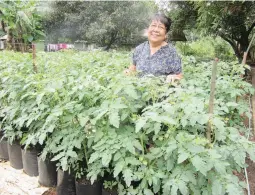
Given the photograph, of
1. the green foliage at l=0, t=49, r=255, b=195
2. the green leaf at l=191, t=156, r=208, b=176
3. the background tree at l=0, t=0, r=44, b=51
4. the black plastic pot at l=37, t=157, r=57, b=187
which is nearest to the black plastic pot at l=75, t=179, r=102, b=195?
the green foliage at l=0, t=49, r=255, b=195

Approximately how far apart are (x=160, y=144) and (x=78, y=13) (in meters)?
17.5

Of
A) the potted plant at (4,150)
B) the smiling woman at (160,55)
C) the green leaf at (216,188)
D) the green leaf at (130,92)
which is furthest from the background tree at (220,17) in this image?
the green leaf at (216,188)

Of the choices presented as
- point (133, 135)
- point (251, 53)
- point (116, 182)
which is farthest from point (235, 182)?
point (251, 53)

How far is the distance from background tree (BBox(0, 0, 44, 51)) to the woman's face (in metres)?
5.91

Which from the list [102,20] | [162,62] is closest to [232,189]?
[162,62]

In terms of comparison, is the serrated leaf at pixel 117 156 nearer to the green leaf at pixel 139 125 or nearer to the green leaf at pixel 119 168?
the green leaf at pixel 119 168

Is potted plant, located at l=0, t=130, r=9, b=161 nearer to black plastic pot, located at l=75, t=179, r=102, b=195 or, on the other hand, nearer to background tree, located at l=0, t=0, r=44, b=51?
black plastic pot, located at l=75, t=179, r=102, b=195

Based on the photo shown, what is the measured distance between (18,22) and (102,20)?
30.6ft

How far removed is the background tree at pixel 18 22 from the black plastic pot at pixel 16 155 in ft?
17.5

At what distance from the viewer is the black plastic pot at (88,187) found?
2227 millimetres

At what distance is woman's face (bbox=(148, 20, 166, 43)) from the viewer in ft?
9.24

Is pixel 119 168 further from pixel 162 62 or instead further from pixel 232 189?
pixel 162 62

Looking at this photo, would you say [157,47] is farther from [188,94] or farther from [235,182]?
[235,182]

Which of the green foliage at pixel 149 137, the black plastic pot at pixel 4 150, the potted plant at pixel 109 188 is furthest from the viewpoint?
the black plastic pot at pixel 4 150
